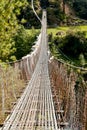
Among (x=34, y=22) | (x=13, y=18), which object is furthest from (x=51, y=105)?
(x=34, y=22)

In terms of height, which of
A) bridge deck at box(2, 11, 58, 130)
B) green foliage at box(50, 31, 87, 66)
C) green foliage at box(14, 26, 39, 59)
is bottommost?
green foliage at box(50, 31, 87, 66)

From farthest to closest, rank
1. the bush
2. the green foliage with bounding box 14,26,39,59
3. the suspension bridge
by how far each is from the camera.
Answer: the bush → the green foliage with bounding box 14,26,39,59 → the suspension bridge

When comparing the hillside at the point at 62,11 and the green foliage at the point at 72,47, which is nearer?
the green foliage at the point at 72,47

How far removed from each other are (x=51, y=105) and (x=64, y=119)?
590mm

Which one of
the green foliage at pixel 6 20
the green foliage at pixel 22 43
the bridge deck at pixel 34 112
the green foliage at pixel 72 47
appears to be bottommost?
the green foliage at pixel 72 47

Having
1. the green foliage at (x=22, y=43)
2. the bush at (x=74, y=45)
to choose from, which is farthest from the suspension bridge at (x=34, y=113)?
the bush at (x=74, y=45)

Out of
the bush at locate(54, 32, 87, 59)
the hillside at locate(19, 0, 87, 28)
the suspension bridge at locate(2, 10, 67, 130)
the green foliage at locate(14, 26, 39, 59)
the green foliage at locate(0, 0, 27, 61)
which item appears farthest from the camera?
the hillside at locate(19, 0, 87, 28)

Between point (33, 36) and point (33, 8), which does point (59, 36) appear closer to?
point (33, 36)

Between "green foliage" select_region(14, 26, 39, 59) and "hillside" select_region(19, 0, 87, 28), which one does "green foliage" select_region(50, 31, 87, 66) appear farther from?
"hillside" select_region(19, 0, 87, 28)

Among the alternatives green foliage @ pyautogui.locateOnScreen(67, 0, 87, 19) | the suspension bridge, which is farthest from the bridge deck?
green foliage @ pyautogui.locateOnScreen(67, 0, 87, 19)

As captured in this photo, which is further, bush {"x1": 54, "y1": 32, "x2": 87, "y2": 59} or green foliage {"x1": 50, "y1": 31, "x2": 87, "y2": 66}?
bush {"x1": 54, "y1": 32, "x2": 87, "y2": 59}

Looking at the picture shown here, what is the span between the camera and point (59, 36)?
4894cm

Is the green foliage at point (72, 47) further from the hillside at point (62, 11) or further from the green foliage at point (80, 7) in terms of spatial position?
the green foliage at point (80, 7)

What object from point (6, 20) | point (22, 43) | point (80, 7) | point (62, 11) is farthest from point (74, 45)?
point (6, 20)
